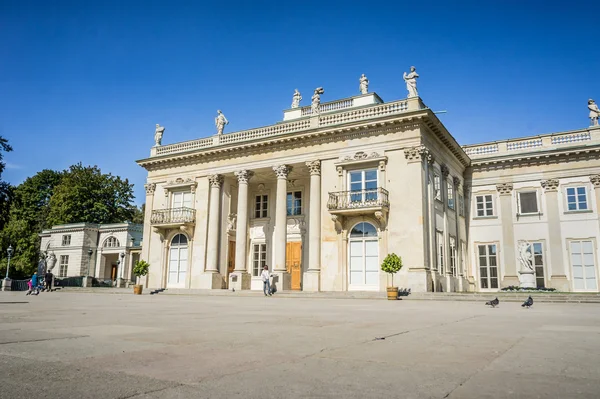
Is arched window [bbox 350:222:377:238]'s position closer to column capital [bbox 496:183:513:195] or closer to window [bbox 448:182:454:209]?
window [bbox 448:182:454:209]

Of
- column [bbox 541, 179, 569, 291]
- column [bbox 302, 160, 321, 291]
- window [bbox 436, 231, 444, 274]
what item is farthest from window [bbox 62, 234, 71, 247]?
column [bbox 541, 179, 569, 291]

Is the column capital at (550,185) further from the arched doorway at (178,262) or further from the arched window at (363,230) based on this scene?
the arched doorway at (178,262)

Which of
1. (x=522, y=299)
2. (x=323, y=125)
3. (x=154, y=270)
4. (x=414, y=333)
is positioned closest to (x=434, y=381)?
(x=414, y=333)

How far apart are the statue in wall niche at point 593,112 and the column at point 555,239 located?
4.40 m

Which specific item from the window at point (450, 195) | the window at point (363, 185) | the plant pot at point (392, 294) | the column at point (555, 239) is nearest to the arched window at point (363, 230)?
the window at point (363, 185)

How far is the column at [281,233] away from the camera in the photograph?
1019 inches

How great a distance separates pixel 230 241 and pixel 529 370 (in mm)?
28044

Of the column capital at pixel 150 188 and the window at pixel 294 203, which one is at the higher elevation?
the column capital at pixel 150 188

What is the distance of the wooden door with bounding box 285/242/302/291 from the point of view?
2873 cm

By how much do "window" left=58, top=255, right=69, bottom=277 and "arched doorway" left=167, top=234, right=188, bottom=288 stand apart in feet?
73.5

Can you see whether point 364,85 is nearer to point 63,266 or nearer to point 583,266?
point 583,266

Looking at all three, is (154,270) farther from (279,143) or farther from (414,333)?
(414,333)

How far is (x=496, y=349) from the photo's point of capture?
4.54 m

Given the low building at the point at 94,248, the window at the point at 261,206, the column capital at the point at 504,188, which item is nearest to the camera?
the column capital at the point at 504,188
